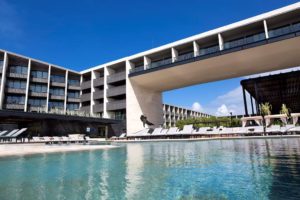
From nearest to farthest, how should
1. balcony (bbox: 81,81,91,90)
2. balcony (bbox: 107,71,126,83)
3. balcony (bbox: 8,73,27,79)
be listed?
1. balcony (bbox: 8,73,27,79)
2. balcony (bbox: 107,71,126,83)
3. balcony (bbox: 81,81,91,90)

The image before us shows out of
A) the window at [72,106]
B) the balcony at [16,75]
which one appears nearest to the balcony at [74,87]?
the window at [72,106]

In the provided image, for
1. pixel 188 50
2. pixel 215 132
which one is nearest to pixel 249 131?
pixel 215 132

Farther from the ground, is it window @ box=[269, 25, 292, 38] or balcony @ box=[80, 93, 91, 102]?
window @ box=[269, 25, 292, 38]

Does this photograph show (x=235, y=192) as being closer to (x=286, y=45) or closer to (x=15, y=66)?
(x=286, y=45)

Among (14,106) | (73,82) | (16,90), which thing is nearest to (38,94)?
(16,90)

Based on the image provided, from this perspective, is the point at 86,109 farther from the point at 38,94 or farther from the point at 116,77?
the point at 116,77

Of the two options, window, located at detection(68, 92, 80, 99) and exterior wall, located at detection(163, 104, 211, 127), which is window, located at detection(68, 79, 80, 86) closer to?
window, located at detection(68, 92, 80, 99)

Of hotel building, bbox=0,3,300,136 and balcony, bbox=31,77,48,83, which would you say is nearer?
hotel building, bbox=0,3,300,136

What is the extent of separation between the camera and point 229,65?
3241cm

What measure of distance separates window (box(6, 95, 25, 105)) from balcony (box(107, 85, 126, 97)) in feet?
49.5

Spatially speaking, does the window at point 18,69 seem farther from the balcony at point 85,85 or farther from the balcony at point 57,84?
the balcony at point 85,85

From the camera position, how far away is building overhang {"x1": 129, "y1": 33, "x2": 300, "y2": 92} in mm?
27895

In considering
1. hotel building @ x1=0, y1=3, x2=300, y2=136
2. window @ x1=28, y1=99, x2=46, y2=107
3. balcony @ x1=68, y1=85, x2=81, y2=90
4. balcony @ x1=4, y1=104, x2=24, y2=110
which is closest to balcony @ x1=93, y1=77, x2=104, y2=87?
hotel building @ x1=0, y1=3, x2=300, y2=136

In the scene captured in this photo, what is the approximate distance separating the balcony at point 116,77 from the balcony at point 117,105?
4.23 meters
